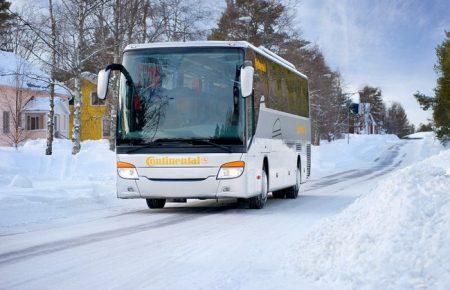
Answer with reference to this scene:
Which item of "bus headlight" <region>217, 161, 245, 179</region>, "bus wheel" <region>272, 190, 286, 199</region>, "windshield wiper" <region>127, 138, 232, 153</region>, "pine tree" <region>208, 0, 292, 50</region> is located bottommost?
"bus wheel" <region>272, 190, 286, 199</region>

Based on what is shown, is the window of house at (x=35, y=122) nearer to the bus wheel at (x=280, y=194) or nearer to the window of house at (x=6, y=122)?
the window of house at (x=6, y=122)

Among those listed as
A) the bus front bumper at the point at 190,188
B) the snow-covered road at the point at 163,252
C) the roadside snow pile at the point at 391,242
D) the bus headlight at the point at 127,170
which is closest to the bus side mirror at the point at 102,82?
the bus headlight at the point at 127,170

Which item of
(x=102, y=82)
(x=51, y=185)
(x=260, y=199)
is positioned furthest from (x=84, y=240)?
(x=51, y=185)

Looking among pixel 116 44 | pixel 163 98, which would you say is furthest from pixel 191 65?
pixel 116 44

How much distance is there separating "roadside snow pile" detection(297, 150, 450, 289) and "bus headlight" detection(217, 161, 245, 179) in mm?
5806

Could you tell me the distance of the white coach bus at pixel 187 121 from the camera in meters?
14.1

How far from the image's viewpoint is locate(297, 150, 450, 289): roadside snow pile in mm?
5820

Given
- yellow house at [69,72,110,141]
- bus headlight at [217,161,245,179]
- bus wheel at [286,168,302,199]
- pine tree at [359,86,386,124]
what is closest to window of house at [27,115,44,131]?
yellow house at [69,72,110,141]

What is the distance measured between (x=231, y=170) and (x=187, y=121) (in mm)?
1276

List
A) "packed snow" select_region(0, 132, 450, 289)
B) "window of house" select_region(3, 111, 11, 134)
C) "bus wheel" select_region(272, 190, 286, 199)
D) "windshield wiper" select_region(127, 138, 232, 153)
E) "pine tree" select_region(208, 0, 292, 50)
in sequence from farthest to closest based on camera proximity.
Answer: "window of house" select_region(3, 111, 11, 134) → "pine tree" select_region(208, 0, 292, 50) → "bus wheel" select_region(272, 190, 286, 199) → "windshield wiper" select_region(127, 138, 232, 153) → "packed snow" select_region(0, 132, 450, 289)

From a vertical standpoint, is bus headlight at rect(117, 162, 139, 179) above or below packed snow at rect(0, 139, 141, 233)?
above

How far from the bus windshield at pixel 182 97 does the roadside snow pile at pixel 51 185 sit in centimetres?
238

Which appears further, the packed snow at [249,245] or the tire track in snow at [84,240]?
the tire track in snow at [84,240]

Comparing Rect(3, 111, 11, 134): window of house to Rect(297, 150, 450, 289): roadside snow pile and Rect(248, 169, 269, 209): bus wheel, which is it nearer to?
Rect(248, 169, 269, 209): bus wheel
